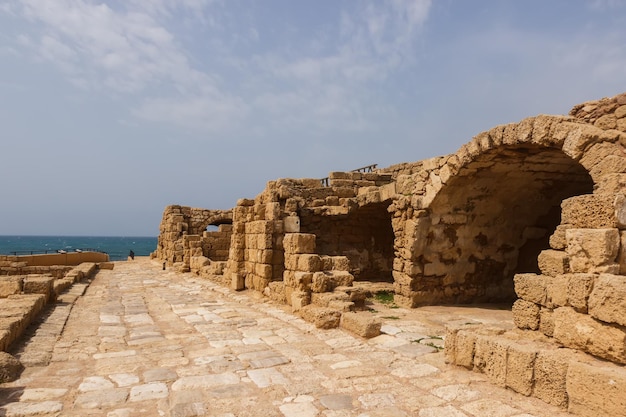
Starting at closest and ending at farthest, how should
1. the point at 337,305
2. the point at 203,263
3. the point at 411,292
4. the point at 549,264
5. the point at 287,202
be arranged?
the point at 549,264 → the point at 337,305 → the point at 411,292 → the point at 287,202 → the point at 203,263

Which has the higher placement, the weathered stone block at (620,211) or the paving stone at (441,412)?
the weathered stone block at (620,211)

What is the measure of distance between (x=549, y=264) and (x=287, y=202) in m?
7.67

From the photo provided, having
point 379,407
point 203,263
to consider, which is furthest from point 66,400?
point 203,263

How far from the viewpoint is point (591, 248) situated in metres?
4.29

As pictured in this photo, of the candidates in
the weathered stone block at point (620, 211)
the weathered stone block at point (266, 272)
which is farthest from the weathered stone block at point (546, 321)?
the weathered stone block at point (266, 272)

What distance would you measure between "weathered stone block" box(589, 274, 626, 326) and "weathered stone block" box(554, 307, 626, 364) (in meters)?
0.09

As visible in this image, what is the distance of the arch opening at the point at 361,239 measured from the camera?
13.1 m

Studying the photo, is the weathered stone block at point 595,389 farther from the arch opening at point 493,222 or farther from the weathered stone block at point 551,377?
the arch opening at point 493,222

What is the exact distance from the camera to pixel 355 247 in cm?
1375

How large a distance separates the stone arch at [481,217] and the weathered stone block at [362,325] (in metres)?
2.61

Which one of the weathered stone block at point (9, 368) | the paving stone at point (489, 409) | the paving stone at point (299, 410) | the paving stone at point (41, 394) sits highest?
the weathered stone block at point (9, 368)

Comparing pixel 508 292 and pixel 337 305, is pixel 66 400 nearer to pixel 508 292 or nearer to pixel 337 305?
pixel 337 305

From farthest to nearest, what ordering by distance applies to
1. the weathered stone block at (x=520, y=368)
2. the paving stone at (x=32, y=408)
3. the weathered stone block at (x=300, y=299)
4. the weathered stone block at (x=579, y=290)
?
1. the weathered stone block at (x=300, y=299)
2. the weathered stone block at (x=579, y=290)
3. the weathered stone block at (x=520, y=368)
4. the paving stone at (x=32, y=408)

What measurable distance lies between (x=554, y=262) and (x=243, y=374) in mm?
3580
